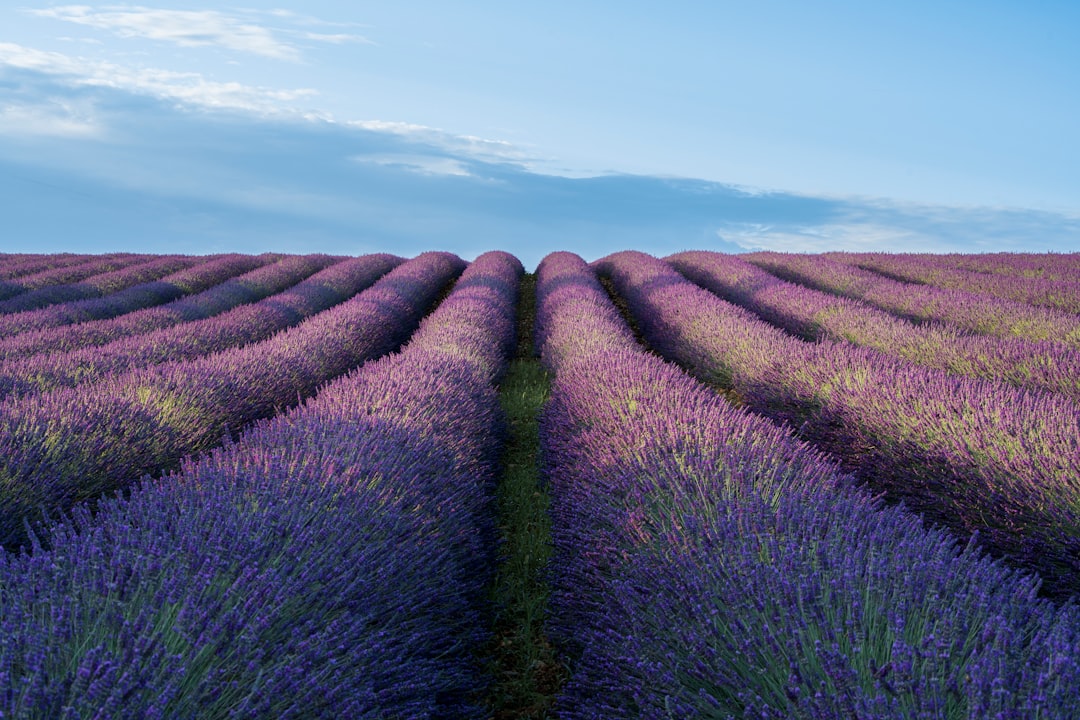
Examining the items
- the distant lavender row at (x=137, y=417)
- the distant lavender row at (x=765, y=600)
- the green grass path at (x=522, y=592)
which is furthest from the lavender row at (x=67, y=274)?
the distant lavender row at (x=765, y=600)

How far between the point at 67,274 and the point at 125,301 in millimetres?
4829

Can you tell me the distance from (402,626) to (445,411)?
1851 millimetres

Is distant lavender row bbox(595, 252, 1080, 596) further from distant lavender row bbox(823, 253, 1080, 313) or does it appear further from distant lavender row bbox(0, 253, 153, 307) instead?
distant lavender row bbox(0, 253, 153, 307)

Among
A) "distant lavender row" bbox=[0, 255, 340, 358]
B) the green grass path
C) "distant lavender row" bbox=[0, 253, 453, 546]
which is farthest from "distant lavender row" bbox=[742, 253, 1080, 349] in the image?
"distant lavender row" bbox=[0, 255, 340, 358]

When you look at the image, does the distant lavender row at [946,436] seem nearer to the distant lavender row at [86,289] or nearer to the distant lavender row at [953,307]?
the distant lavender row at [953,307]

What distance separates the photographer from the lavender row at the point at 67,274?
12.4 meters

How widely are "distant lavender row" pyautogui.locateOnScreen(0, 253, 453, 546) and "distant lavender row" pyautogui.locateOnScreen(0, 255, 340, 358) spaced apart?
95.5 inches

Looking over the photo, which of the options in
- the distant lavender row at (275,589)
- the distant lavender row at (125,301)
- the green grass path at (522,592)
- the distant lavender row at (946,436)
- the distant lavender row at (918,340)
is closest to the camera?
the distant lavender row at (275,589)

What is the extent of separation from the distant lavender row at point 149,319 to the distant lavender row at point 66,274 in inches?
140

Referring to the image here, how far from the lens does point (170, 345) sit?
21.6 ft

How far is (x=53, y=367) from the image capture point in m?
5.46

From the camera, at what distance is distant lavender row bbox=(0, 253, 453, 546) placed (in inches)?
125

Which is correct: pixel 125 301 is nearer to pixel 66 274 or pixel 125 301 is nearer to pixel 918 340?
pixel 66 274

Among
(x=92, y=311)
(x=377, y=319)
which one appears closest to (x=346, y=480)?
(x=377, y=319)
